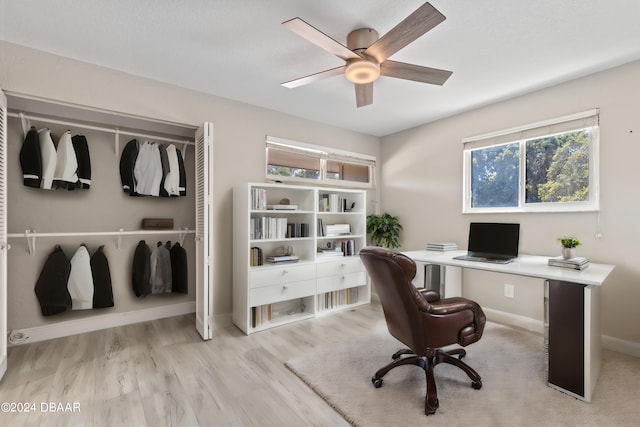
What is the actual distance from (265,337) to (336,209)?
5.80ft

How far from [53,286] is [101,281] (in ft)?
1.16

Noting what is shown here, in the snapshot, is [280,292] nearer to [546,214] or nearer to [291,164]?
[291,164]

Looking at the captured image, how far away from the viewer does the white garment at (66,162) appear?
2.61 metres

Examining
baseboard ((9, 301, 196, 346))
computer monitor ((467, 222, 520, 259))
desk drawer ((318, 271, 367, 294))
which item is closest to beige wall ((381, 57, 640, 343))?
computer monitor ((467, 222, 520, 259))

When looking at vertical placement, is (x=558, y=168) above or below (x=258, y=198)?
above

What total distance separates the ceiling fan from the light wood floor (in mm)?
2213

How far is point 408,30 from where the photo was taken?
1593 mm

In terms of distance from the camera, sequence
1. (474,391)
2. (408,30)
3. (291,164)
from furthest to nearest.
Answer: (291,164) < (474,391) < (408,30)

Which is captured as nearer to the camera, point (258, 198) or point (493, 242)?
point (493, 242)

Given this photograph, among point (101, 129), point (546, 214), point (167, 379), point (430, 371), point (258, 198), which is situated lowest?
point (167, 379)

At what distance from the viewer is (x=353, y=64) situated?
6.30 feet

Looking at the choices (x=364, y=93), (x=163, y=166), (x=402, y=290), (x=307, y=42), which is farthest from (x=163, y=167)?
(x=402, y=290)

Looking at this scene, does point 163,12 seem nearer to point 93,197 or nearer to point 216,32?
point 216,32

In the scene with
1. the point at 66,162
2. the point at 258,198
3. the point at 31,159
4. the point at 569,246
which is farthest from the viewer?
the point at 258,198
